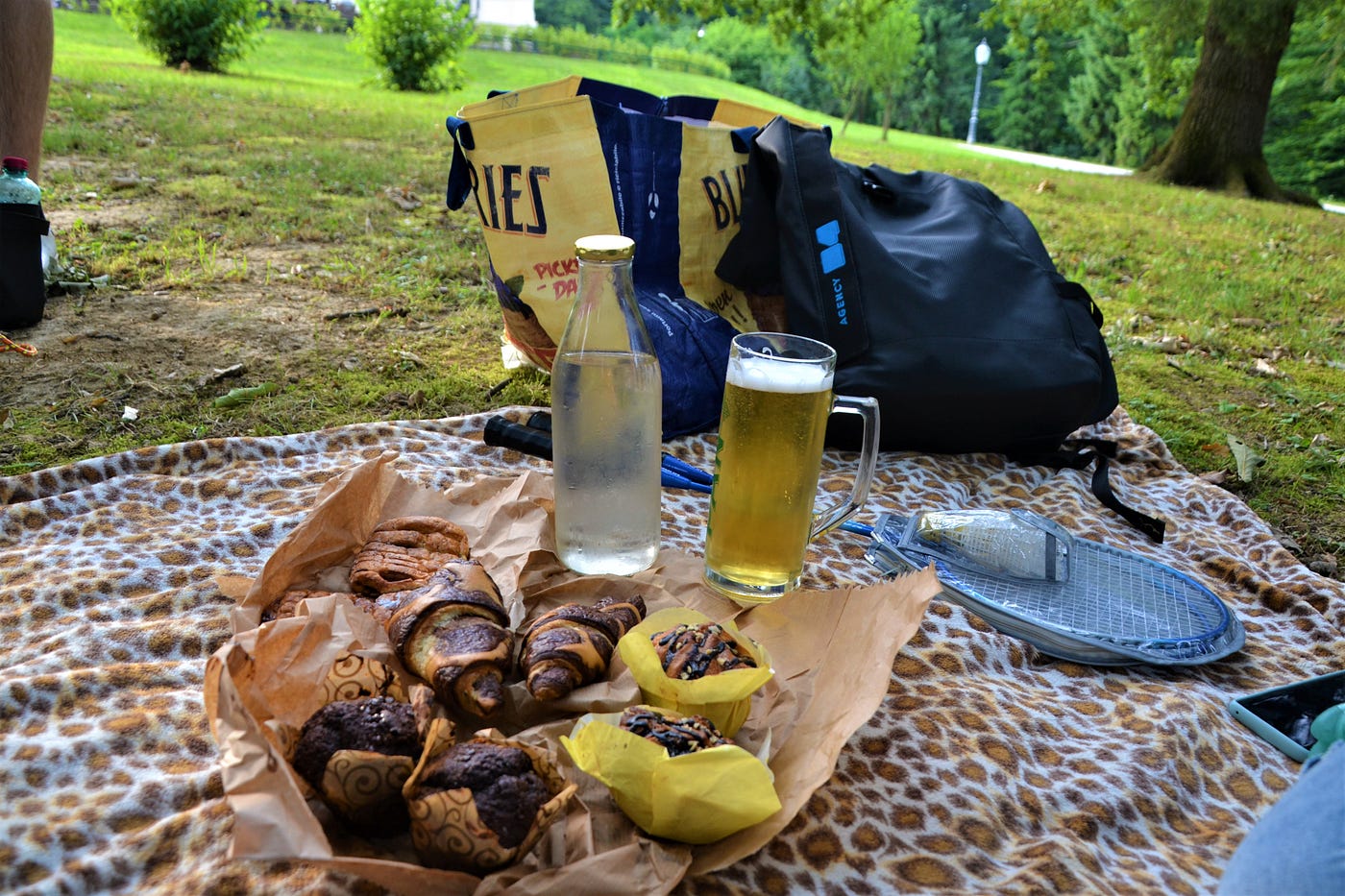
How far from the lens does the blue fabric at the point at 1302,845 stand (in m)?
0.97

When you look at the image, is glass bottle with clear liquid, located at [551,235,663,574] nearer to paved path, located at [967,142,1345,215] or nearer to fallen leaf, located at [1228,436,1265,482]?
fallen leaf, located at [1228,436,1265,482]

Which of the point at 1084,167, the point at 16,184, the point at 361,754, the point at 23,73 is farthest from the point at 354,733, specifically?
the point at 1084,167

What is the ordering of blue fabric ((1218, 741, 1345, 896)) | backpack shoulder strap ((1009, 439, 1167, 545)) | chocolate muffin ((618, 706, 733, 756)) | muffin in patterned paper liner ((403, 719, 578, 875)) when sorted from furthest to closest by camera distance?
1. backpack shoulder strap ((1009, 439, 1167, 545))
2. chocolate muffin ((618, 706, 733, 756))
3. muffin in patterned paper liner ((403, 719, 578, 875))
4. blue fabric ((1218, 741, 1345, 896))

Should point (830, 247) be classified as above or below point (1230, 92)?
below

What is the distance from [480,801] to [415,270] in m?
3.81

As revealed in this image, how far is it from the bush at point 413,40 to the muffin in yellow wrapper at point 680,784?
48.8ft

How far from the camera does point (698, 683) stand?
1.33 meters

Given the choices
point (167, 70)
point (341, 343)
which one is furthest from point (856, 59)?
point (341, 343)

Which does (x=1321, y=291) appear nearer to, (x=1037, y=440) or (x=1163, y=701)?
(x=1037, y=440)

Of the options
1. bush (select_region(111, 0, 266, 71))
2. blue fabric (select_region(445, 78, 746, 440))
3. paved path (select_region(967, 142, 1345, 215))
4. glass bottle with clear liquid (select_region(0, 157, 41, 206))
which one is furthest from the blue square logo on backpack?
bush (select_region(111, 0, 266, 71))

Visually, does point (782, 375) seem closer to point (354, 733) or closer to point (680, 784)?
point (680, 784)

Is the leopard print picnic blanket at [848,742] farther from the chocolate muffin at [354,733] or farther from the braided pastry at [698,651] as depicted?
the braided pastry at [698,651]

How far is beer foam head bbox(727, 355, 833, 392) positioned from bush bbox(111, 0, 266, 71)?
13.5 metres

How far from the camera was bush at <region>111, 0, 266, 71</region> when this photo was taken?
40.4 feet
